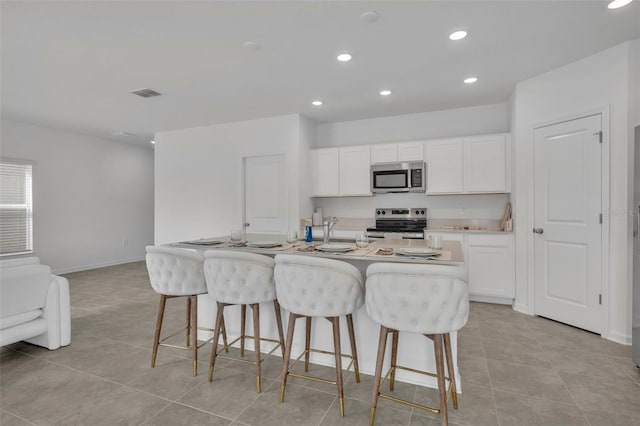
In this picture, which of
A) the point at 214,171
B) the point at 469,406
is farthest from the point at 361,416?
the point at 214,171

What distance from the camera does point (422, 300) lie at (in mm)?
1680

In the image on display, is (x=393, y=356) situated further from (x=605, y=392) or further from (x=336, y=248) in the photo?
(x=605, y=392)

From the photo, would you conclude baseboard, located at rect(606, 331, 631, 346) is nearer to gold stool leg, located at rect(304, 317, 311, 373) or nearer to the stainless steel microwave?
the stainless steel microwave

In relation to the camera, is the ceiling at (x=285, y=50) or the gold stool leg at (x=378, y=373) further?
the ceiling at (x=285, y=50)

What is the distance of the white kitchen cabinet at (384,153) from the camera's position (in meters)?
4.77

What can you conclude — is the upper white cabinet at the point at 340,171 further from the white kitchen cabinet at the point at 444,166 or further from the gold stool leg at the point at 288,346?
the gold stool leg at the point at 288,346

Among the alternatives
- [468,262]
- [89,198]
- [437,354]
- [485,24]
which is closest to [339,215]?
[468,262]

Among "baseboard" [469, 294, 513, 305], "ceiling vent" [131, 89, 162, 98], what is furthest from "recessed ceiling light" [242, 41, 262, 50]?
"baseboard" [469, 294, 513, 305]

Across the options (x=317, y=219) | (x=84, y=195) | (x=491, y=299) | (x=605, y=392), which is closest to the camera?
(x=605, y=392)

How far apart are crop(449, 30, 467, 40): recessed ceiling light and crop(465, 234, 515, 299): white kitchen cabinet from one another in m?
2.34

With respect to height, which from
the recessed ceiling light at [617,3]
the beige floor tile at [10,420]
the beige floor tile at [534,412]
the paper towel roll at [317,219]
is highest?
the recessed ceiling light at [617,3]

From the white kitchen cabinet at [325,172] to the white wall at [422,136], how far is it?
322 mm

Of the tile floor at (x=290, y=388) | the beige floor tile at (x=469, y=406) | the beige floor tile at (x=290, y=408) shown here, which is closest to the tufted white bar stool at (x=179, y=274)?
the tile floor at (x=290, y=388)

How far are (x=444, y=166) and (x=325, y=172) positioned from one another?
175 centimetres
